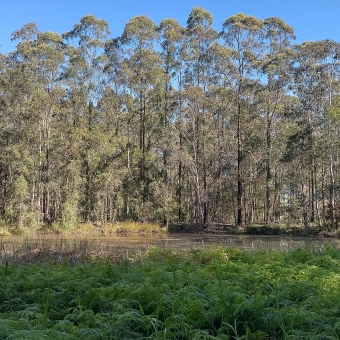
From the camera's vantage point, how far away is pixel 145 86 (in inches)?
1309

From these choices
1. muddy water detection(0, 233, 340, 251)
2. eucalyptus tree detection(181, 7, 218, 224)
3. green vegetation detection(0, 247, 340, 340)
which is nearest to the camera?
green vegetation detection(0, 247, 340, 340)

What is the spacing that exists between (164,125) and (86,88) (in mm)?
7526

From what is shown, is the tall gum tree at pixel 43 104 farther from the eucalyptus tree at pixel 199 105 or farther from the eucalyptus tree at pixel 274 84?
the eucalyptus tree at pixel 274 84

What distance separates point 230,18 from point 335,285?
30119mm

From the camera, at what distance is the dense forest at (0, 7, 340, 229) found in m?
25.0

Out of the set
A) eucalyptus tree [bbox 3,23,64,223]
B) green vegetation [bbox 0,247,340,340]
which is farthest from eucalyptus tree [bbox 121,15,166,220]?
green vegetation [bbox 0,247,340,340]

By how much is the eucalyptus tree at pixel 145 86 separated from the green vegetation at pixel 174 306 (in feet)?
85.8

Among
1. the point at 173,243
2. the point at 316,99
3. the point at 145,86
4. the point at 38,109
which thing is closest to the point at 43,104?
the point at 38,109

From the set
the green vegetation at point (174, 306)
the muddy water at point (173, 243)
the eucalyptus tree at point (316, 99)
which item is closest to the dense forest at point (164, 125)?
the eucalyptus tree at point (316, 99)

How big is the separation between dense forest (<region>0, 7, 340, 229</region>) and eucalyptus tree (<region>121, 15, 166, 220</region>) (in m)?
0.10

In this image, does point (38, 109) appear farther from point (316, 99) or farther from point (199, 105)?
point (316, 99)

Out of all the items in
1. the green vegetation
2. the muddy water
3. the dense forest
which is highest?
the dense forest

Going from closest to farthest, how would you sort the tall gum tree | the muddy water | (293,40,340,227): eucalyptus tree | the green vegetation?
the green vegetation < the muddy water < (293,40,340,227): eucalyptus tree < the tall gum tree

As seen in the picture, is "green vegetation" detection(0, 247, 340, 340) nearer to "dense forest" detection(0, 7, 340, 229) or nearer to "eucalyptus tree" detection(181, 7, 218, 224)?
"dense forest" detection(0, 7, 340, 229)
